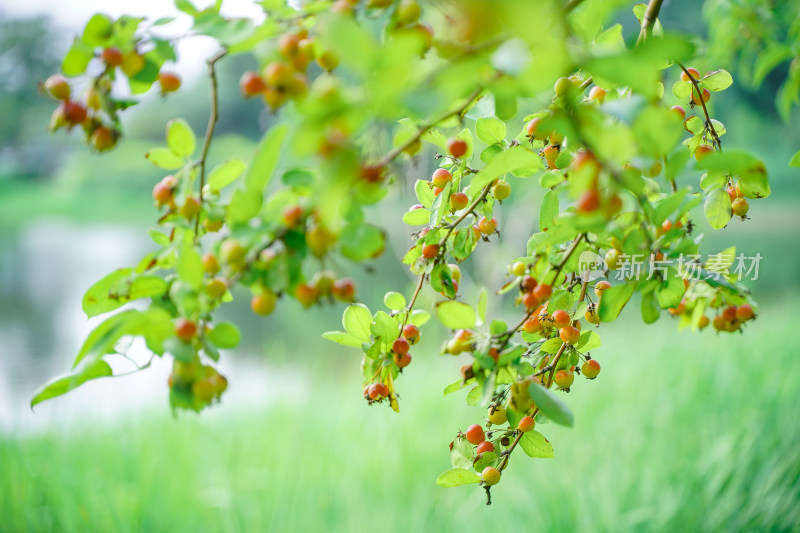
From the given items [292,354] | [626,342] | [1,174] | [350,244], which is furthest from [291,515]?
[1,174]

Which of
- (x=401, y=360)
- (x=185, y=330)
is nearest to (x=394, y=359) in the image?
(x=401, y=360)

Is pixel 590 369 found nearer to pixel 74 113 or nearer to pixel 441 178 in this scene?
pixel 441 178

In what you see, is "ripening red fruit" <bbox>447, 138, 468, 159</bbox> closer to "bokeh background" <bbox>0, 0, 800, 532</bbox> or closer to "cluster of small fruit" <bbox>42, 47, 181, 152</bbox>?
"bokeh background" <bbox>0, 0, 800, 532</bbox>

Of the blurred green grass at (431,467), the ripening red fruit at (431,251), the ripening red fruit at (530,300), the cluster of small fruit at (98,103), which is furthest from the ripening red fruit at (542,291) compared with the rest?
the blurred green grass at (431,467)

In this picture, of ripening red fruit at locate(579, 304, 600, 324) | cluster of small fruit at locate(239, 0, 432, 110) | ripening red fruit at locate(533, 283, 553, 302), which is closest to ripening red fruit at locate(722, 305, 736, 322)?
ripening red fruit at locate(579, 304, 600, 324)

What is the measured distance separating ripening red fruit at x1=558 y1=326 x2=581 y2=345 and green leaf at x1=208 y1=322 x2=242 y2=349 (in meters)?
0.32

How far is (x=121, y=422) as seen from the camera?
7.66 ft

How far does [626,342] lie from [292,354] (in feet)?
9.11

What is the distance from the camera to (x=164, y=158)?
473mm

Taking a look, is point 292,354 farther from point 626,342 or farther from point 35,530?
point 35,530

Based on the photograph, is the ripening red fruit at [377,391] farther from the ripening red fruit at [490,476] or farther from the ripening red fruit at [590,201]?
the ripening red fruit at [590,201]

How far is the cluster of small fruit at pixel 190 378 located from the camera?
0.36m

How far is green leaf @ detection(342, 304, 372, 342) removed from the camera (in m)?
0.54

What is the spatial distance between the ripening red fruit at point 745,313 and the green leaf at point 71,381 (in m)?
0.65
